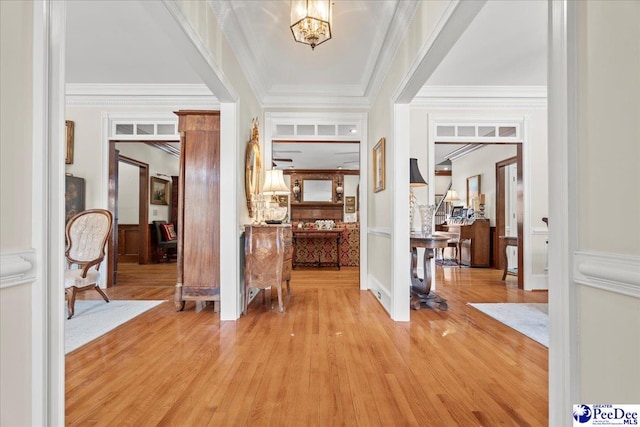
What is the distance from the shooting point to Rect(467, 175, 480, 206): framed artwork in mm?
7418

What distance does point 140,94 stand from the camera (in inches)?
181

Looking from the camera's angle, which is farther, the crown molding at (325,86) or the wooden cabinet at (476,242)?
the wooden cabinet at (476,242)

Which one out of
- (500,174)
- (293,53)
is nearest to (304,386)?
(293,53)

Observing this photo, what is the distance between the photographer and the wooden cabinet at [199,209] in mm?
3371

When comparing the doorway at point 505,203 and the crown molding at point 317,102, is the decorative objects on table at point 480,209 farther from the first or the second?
the crown molding at point 317,102

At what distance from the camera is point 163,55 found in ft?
12.1

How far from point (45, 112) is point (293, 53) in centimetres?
306

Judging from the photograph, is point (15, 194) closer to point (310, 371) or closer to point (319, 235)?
point (310, 371)

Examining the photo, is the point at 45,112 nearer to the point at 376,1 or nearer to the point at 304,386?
the point at 304,386

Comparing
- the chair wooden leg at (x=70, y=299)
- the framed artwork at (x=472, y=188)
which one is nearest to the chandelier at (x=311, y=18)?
the chair wooden leg at (x=70, y=299)

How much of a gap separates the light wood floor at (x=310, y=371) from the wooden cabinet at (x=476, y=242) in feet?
11.7

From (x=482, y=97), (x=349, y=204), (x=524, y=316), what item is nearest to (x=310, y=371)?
(x=524, y=316)

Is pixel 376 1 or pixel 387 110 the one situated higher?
pixel 376 1

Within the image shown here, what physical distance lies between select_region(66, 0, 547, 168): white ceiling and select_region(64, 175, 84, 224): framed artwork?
53.6 inches
